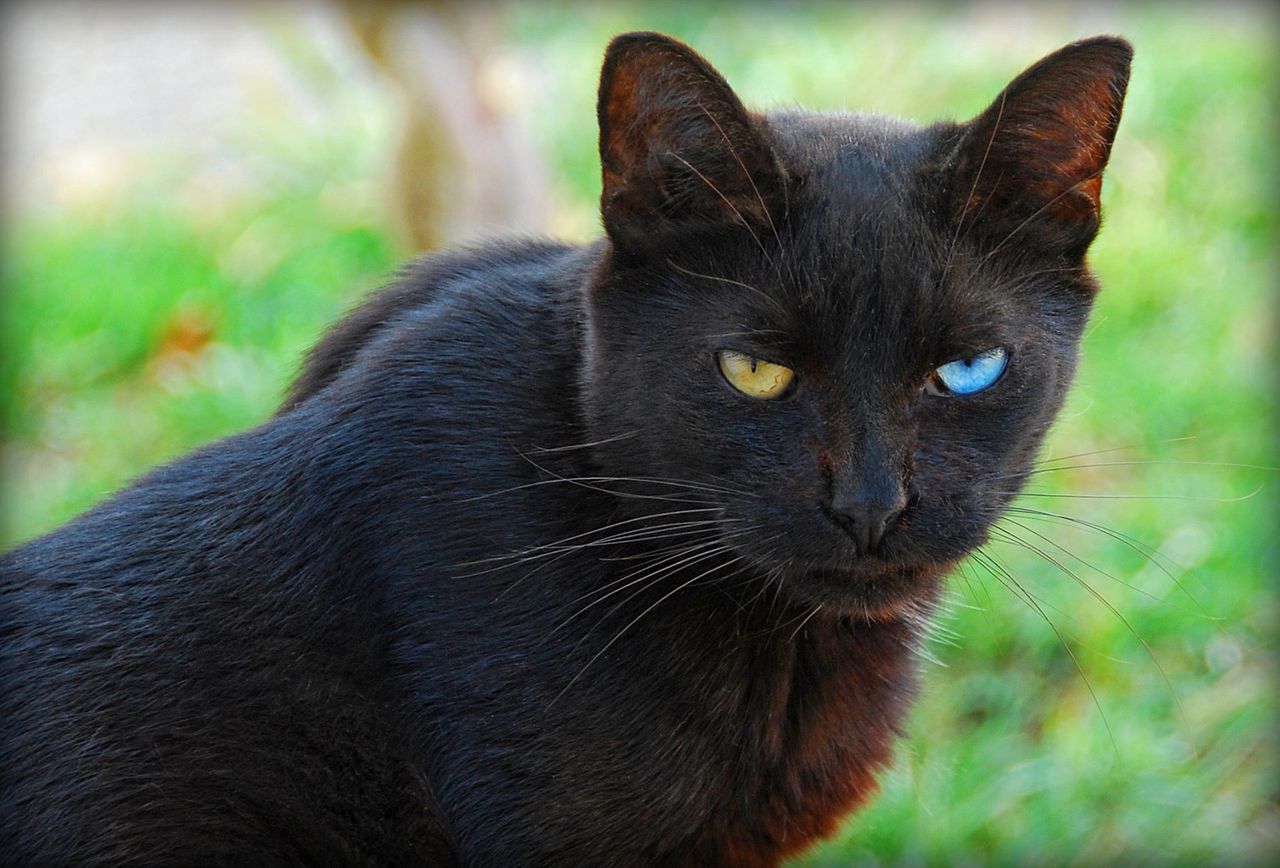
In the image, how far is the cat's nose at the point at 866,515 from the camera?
162 cm

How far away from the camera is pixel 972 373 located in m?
1.73

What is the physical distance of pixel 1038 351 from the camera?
5.88 feet

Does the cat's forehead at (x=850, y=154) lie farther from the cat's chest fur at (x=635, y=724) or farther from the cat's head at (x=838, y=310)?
the cat's chest fur at (x=635, y=724)

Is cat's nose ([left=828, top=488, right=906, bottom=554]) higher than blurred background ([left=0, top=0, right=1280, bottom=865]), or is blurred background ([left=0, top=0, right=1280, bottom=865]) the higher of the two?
cat's nose ([left=828, top=488, right=906, bottom=554])

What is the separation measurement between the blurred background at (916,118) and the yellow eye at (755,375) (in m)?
0.46

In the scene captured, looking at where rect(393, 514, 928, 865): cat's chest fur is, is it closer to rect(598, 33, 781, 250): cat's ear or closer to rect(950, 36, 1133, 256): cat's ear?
rect(598, 33, 781, 250): cat's ear

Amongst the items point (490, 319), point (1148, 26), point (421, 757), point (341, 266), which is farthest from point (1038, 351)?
point (1148, 26)

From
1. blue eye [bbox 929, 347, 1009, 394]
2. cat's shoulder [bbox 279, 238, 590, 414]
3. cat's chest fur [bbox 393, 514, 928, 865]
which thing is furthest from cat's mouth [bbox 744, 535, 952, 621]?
cat's shoulder [bbox 279, 238, 590, 414]

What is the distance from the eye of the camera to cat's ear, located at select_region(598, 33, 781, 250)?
1.67 meters

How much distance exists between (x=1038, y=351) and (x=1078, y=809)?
3.82ft

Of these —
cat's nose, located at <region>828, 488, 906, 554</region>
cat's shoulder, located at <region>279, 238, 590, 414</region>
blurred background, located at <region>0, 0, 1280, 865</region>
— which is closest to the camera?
cat's nose, located at <region>828, 488, 906, 554</region>

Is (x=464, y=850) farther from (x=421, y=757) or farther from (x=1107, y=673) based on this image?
(x=1107, y=673)

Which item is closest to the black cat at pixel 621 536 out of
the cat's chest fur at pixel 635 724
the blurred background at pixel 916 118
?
the cat's chest fur at pixel 635 724

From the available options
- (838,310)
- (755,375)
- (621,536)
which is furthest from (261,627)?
(838,310)
